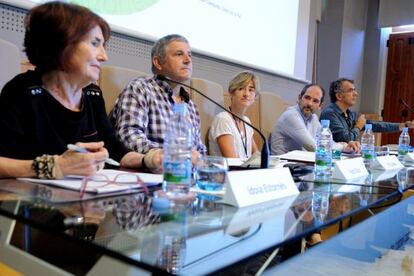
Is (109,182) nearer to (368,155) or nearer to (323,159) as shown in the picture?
(323,159)

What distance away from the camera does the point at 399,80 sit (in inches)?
225

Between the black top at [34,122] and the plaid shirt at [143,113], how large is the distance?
38cm

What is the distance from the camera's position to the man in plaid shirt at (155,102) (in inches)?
61.9

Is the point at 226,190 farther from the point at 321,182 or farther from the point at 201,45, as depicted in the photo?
the point at 201,45

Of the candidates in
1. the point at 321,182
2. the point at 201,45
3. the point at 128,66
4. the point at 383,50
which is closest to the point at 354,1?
the point at 383,50

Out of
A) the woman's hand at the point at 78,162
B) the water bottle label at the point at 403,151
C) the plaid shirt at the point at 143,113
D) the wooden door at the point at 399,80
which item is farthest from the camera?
the wooden door at the point at 399,80

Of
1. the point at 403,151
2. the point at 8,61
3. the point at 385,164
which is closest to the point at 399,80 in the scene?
the point at 403,151

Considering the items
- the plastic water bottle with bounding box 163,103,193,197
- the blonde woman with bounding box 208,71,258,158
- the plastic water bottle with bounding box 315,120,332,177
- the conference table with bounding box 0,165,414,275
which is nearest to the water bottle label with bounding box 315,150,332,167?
the plastic water bottle with bounding box 315,120,332,177

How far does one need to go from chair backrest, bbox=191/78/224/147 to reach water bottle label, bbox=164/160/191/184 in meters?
1.58

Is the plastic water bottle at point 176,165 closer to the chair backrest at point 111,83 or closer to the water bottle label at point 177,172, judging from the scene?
the water bottle label at point 177,172

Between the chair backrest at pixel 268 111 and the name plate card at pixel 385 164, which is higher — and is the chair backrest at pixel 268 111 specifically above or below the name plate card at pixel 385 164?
above

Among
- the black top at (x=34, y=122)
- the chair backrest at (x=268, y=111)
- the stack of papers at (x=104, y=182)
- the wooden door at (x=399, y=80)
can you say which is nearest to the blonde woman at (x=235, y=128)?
the chair backrest at (x=268, y=111)

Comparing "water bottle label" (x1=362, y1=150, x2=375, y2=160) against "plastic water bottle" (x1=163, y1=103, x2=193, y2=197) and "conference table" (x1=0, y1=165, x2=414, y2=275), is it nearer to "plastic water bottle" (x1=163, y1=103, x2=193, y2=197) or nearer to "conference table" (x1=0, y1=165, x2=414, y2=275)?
"conference table" (x1=0, y1=165, x2=414, y2=275)

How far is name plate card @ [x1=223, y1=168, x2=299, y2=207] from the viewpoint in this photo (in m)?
0.73
